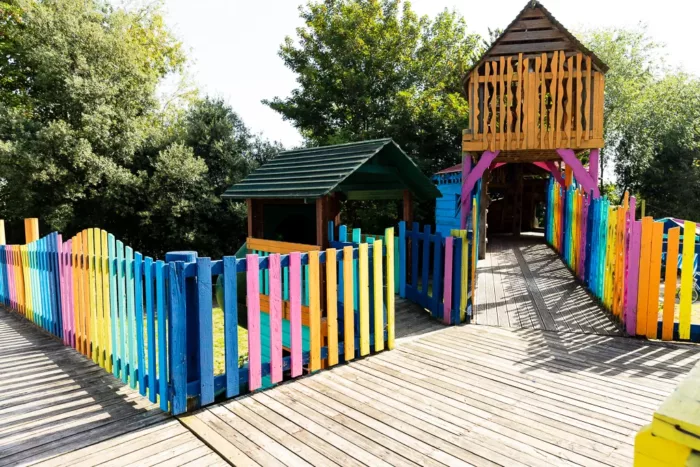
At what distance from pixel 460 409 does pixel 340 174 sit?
13.5 feet

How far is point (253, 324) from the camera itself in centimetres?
401

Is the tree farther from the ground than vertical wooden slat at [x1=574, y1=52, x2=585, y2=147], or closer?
farther from the ground

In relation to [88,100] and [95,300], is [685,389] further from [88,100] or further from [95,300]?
[88,100]

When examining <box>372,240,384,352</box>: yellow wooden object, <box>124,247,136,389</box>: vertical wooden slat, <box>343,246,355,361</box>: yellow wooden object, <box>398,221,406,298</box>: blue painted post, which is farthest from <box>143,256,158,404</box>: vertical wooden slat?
<box>398,221,406,298</box>: blue painted post

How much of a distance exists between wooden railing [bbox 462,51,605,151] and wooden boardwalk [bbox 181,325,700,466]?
18.5ft

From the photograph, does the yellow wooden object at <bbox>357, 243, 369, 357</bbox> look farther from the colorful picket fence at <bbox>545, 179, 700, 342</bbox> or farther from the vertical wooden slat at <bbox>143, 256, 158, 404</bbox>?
the colorful picket fence at <bbox>545, 179, 700, 342</bbox>

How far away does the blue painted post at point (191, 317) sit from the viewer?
3.65m

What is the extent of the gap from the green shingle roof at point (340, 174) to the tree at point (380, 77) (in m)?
9.65

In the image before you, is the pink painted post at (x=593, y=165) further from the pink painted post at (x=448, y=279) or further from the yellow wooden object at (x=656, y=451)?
the yellow wooden object at (x=656, y=451)

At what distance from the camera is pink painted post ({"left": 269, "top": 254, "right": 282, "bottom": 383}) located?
4.15 metres

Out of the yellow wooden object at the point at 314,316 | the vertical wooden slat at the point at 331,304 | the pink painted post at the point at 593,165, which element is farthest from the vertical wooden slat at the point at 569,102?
the yellow wooden object at the point at 314,316

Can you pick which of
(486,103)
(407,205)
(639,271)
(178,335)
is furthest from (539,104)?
(178,335)

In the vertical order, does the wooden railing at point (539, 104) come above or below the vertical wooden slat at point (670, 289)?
above

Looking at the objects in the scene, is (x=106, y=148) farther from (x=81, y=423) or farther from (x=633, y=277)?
(x=633, y=277)
